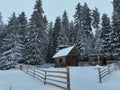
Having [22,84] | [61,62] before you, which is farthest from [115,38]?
[22,84]

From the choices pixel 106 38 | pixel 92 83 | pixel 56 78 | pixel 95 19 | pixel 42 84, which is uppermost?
pixel 95 19

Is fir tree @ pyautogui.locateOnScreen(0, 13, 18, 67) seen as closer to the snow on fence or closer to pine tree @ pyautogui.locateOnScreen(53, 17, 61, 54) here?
pine tree @ pyautogui.locateOnScreen(53, 17, 61, 54)

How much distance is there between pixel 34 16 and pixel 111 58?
19963 mm

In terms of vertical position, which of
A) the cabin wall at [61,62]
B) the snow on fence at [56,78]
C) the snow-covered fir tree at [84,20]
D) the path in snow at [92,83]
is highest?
the snow-covered fir tree at [84,20]

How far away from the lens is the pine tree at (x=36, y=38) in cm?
4022

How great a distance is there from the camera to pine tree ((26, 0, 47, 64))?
40219 mm

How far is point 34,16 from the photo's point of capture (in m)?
45.0

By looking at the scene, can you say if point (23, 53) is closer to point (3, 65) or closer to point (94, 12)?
point (3, 65)

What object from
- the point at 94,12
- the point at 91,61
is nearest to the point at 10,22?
the point at 91,61

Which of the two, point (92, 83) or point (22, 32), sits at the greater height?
point (22, 32)

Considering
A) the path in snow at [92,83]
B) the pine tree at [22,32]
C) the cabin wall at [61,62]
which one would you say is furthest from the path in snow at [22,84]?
the pine tree at [22,32]

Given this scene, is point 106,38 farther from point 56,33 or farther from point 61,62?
point 56,33

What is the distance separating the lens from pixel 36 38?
4162 centimetres

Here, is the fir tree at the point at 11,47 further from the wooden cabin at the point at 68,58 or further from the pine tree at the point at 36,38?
the wooden cabin at the point at 68,58
